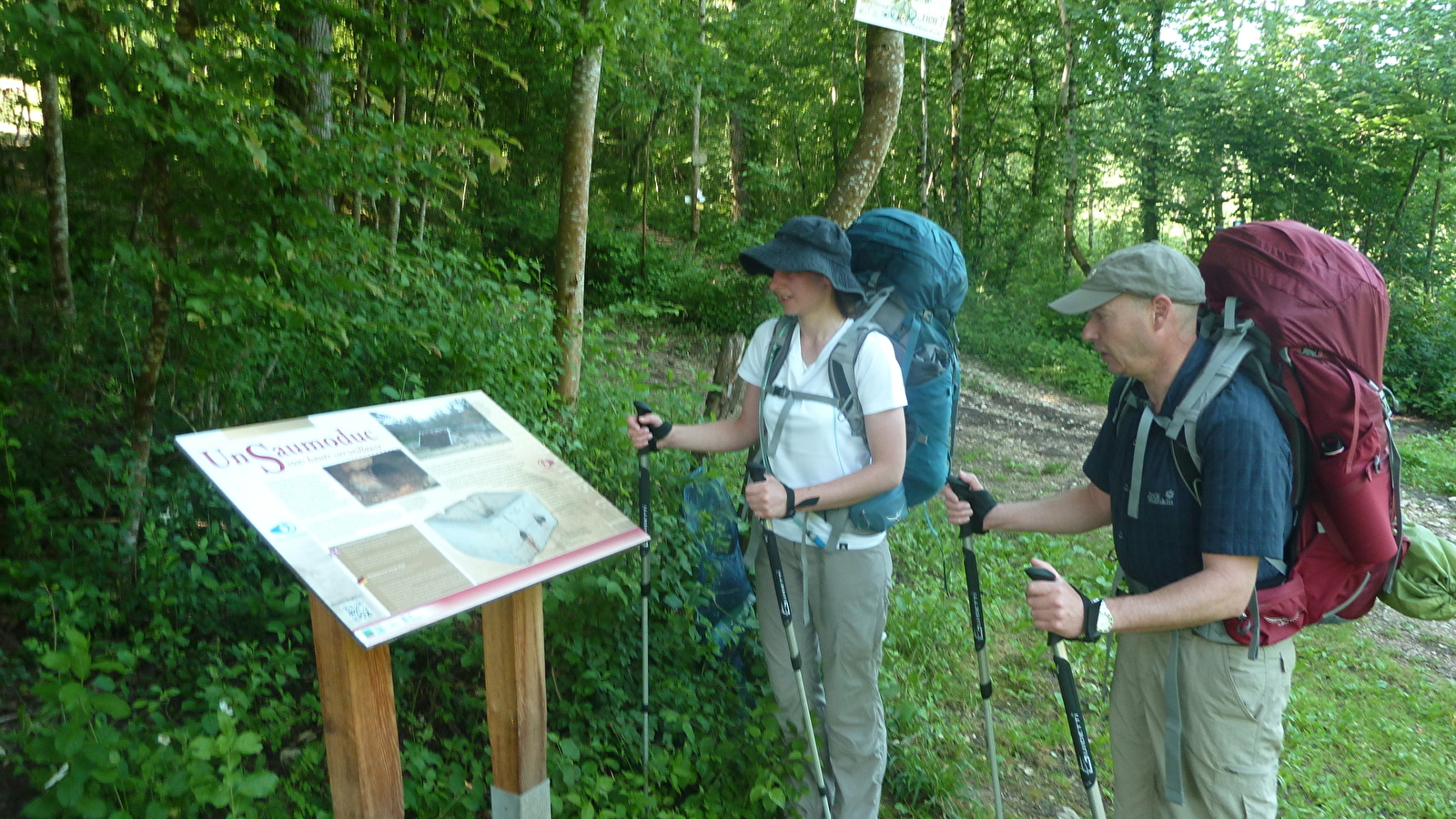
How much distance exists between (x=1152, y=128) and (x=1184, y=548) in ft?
56.3

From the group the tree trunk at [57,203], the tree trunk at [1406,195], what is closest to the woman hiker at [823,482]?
the tree trunk at [57,203]

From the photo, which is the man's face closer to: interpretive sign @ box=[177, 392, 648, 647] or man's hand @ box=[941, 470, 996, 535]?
man's hand @ box=[941, 470, 996, 535]

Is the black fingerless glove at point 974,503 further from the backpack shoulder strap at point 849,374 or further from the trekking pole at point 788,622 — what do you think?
the trekking pole at point 788,622

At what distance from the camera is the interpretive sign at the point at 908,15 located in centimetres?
422

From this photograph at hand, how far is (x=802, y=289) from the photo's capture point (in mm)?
2789

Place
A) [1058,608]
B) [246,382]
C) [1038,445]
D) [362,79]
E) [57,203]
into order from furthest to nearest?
[1038,445] → [362,79] → [57,203] → [246,382] → [1058,608]

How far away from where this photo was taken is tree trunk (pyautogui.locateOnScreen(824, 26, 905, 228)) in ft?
17.0

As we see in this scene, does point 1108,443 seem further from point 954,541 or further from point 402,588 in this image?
point 954,541

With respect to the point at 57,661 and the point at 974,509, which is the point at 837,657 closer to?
the point at 974,509

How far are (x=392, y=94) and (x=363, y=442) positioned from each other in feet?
15.2

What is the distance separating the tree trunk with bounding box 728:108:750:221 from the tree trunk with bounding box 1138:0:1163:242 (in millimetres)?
7686

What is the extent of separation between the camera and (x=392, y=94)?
20.4 feet

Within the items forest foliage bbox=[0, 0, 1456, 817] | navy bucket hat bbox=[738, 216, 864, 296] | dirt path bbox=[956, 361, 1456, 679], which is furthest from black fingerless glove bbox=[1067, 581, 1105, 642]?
dirt path bbox=[956, 361, 1456, 679]

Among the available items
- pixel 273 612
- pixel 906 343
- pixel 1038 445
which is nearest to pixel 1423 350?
pixel 1038 445
